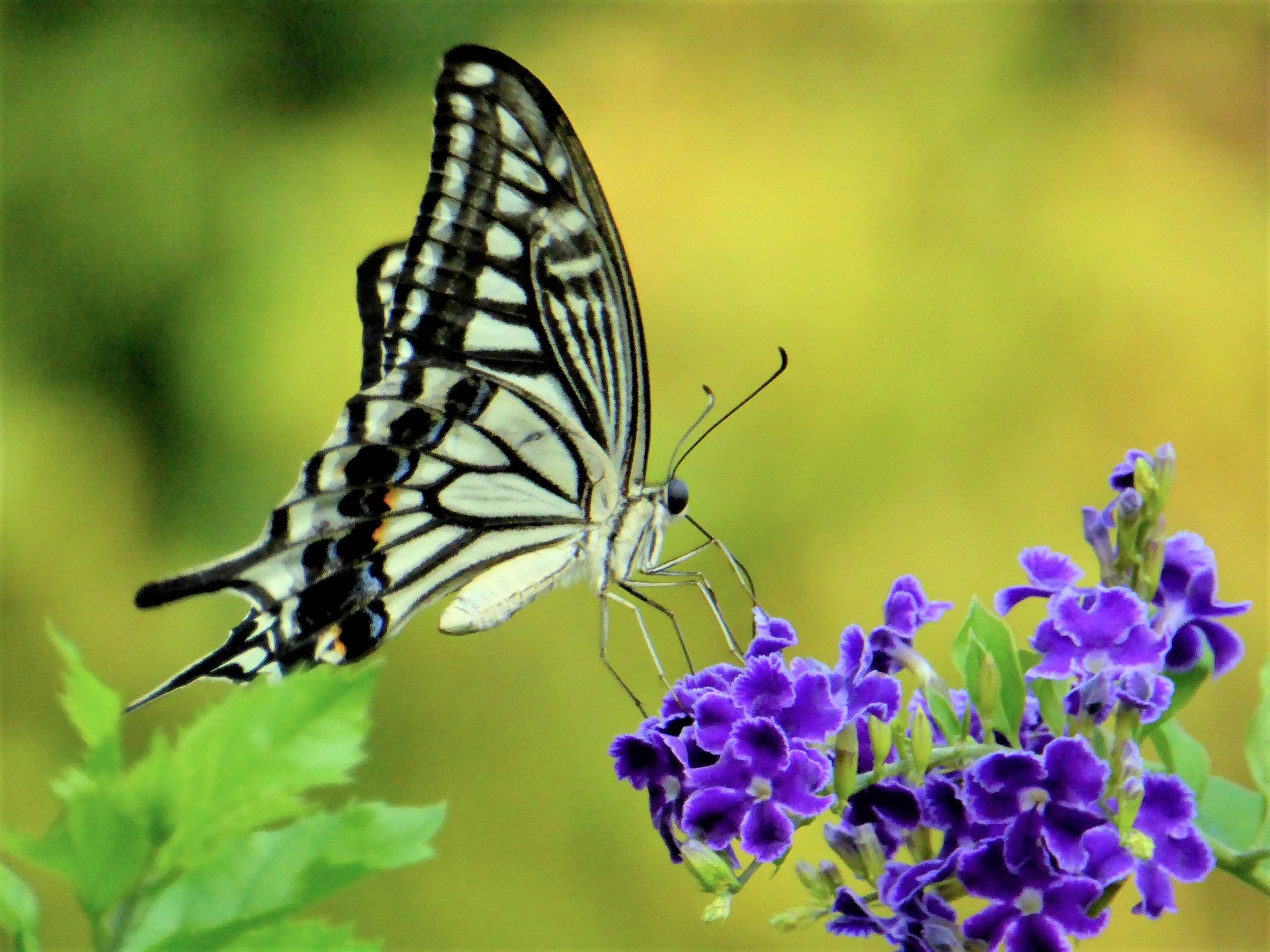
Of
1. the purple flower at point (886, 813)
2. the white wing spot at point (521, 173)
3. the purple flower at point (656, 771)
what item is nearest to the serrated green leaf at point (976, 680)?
the purple flower at point (886, 813)

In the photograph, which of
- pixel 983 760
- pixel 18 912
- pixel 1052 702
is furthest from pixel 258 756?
pixel 1052 702

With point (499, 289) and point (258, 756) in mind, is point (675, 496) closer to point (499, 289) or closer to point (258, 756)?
point (499, 289)

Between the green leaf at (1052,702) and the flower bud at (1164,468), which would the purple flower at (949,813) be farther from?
the flower bud at (1164,468)

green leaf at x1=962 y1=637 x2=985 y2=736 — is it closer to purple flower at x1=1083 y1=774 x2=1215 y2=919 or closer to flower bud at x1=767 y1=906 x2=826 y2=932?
purple flower at x1=1083 y1=774 x2=1215 y2=919

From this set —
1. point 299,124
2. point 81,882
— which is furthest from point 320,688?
point 299,124

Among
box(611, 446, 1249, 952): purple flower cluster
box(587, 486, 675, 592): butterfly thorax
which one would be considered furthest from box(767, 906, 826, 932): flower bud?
box(587, 486, 675, 592): butterfly thorax
